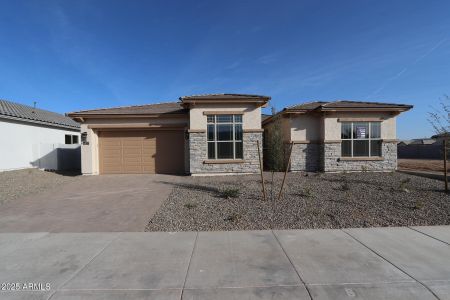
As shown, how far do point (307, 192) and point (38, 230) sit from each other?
7.29 meters

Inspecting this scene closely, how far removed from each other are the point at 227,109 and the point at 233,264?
10.0 meters

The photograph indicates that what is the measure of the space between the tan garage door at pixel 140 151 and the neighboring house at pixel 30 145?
4.75m

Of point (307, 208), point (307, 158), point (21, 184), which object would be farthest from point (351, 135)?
point (21, 184)

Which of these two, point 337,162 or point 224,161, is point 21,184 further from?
point 337,162

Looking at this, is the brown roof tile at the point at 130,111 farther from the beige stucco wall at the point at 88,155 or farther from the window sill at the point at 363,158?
the window sill at the point at 363,158

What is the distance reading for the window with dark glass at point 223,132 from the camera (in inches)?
516

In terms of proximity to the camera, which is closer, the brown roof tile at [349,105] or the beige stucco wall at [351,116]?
the brown roof tile at [349,105]

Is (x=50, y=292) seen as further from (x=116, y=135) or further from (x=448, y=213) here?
(x=116, y=135)

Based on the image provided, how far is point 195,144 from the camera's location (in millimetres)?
13039

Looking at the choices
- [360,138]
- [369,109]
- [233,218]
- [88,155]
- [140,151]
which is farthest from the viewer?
[140,151]

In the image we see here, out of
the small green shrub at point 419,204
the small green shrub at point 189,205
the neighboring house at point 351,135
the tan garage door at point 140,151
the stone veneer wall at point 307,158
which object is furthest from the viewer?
the tan garage door at point 140,151

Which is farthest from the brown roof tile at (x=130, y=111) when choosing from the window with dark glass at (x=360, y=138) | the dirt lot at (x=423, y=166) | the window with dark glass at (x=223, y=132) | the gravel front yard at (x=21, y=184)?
the dirt lot at (x=423, y=166)

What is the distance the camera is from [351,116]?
45.0 feet

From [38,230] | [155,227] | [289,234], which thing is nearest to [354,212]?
[289,234]
